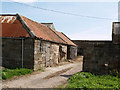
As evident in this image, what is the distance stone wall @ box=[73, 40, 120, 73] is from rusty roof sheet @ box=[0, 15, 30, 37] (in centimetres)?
574

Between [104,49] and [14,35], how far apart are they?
8.06 m

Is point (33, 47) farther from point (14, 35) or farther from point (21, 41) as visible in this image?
point (14, 35)

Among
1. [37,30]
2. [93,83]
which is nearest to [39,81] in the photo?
[93,83]

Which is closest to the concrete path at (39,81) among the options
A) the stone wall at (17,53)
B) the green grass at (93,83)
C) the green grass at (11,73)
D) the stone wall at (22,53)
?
the green grass at (11,73)

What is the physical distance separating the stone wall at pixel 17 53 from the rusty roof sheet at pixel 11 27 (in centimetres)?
51

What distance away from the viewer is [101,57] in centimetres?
903

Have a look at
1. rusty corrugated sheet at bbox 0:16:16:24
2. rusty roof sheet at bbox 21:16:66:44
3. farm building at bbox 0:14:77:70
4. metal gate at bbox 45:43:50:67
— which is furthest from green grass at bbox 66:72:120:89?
rusty corrugated sheet at bbox 0:16:16:24

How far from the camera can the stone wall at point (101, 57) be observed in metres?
8.73

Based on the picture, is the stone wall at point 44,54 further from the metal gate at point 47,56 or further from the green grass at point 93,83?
the green grass at point 93,83

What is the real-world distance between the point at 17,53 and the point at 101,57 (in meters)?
7.40

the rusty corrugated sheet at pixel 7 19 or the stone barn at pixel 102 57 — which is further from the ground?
the rusty corrugated sheet at pixel 7 19

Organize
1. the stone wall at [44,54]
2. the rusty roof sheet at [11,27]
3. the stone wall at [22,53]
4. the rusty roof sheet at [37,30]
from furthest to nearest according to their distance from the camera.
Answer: the rusty roof sheet at [37,30], the rusty roof sheet at [11,27], the stone wall at [44,54], the stone wall at [22,53]

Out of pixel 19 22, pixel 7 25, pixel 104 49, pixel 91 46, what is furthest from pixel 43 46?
pixel 104 49

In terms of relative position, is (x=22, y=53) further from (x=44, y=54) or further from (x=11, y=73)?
(x=11, y=73)
